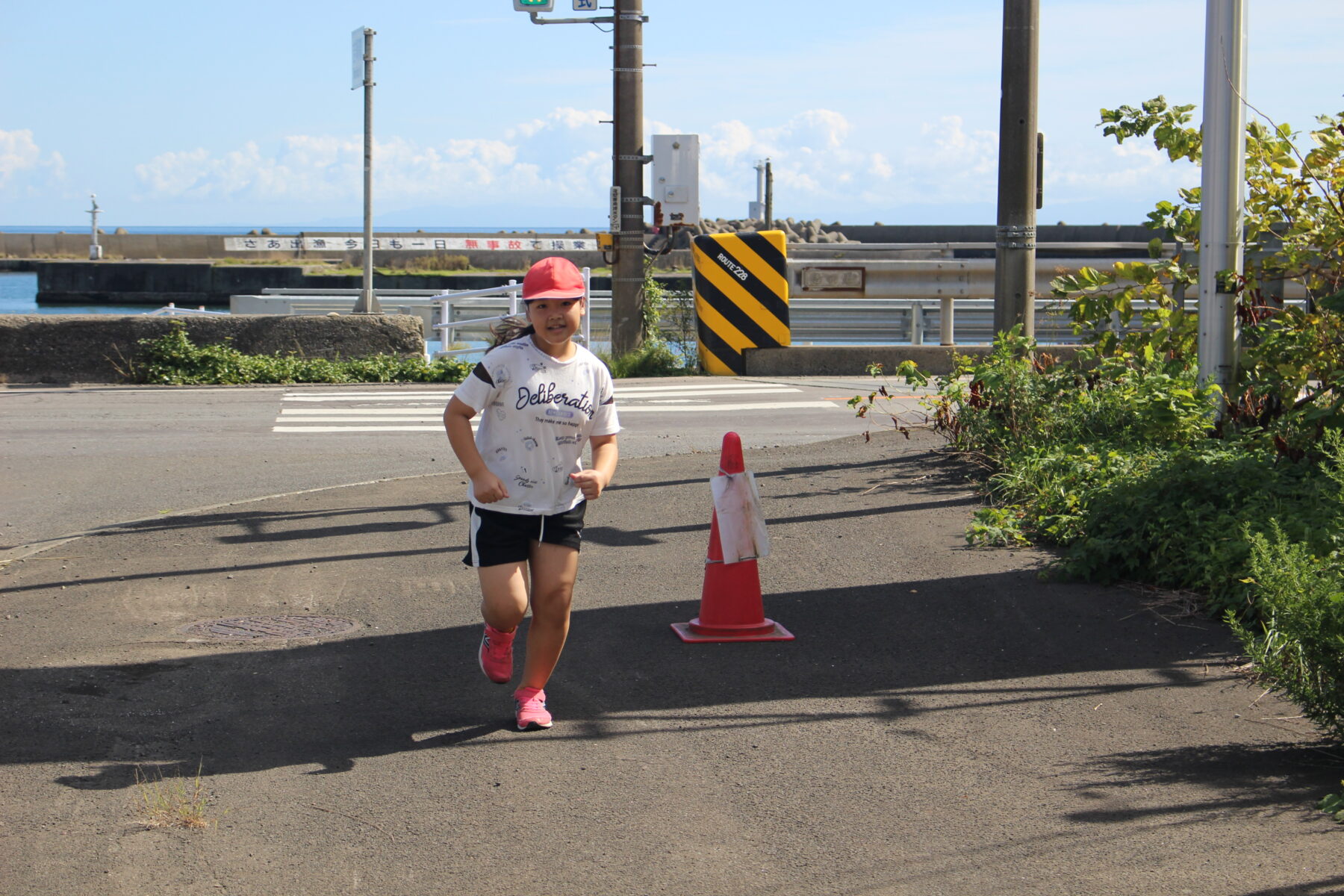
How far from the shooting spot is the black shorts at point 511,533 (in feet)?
15.1

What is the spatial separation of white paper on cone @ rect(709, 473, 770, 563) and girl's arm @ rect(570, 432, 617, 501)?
1.17 m

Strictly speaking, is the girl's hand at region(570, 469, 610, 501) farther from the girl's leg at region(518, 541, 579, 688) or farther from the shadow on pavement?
the shadow on pavement

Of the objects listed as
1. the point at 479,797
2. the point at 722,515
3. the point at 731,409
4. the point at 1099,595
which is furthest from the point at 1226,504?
the point at 731,409

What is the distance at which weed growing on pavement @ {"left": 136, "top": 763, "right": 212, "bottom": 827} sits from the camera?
3836 millimetres

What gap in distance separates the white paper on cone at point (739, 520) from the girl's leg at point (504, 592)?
4.29 ft

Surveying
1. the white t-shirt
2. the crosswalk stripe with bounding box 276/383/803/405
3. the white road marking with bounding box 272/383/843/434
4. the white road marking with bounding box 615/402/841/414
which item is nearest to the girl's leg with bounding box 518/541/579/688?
the white t-shirt

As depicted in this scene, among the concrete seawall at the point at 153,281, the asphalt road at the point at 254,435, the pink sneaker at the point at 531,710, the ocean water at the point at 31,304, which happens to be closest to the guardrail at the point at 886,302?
the asphalt road at the point at 254,435

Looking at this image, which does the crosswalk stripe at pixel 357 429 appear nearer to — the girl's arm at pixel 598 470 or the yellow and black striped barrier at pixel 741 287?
the yellow and black striped barrier at pixel 741 287

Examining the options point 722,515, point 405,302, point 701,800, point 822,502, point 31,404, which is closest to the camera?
point 701,800

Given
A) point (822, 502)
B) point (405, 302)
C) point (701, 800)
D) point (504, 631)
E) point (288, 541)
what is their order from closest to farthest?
point (701, 800) < point (504, 631) < point (288, 541) < point (822, 502) < point (405, 302)

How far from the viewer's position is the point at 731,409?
13305 millimetres

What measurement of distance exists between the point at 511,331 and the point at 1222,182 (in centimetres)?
430

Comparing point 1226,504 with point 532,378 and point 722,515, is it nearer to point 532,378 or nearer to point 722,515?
point 722,515

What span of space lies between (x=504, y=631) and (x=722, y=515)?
135 cm
